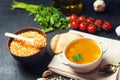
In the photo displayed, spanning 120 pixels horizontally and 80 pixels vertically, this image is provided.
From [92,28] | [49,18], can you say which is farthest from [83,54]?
[49,18]

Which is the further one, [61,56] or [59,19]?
[59,19]

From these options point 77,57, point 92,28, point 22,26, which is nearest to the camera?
point 77,57

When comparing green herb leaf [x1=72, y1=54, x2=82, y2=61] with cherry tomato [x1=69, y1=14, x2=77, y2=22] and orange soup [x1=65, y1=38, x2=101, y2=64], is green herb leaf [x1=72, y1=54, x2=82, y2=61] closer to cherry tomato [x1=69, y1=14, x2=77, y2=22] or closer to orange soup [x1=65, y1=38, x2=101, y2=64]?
orange soup [x1=65, y1=38, x2=101, y2=64]

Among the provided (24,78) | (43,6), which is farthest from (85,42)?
(43,6)

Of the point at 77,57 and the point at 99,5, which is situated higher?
the point at 99,5

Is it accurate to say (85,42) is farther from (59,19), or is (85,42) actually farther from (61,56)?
(59,19)

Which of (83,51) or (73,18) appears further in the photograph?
(73,18)

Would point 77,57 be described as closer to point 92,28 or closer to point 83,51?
point 83,51
